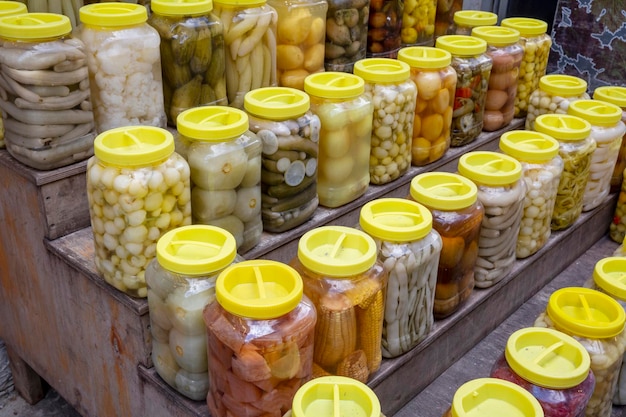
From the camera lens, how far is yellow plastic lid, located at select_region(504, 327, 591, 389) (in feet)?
2.81

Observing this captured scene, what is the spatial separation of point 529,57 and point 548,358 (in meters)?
0.99

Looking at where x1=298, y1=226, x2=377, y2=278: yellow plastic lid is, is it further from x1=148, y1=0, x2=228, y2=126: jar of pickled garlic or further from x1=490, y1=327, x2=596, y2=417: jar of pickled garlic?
x1=148, y1=0, x2=228, y2=126: jar of pickled garlic

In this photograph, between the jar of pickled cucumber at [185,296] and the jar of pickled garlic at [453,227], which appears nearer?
the jar of pickled cucumber at [185,296]

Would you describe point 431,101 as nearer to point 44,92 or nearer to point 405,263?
point 405,263

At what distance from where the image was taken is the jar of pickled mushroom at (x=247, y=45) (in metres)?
1.24

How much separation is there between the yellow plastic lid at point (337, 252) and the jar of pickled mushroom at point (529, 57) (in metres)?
0.93

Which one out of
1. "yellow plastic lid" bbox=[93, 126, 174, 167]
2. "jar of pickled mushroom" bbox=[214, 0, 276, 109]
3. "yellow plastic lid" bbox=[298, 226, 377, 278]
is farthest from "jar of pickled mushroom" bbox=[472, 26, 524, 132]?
"yellow plastic lid" bbox=[93, 126, 174, 167]

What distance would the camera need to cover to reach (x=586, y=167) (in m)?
1.41

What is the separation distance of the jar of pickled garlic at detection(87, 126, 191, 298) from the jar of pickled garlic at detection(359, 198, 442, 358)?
30 centimetres

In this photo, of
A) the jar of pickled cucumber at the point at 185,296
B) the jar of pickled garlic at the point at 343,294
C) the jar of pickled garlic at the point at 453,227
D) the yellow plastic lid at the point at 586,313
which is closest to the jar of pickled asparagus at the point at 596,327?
the yellow plastic lid at the point at 586,313

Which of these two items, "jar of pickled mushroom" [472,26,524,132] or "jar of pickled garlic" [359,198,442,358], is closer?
"jar of pickled garlic" [359,198,442,358]

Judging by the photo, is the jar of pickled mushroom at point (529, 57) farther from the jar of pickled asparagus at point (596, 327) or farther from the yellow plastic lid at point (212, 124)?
the yellow plastic lid at point (212, 124)

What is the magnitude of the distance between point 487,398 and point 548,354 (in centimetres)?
16

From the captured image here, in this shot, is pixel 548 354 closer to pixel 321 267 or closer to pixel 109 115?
pixel 321 267
